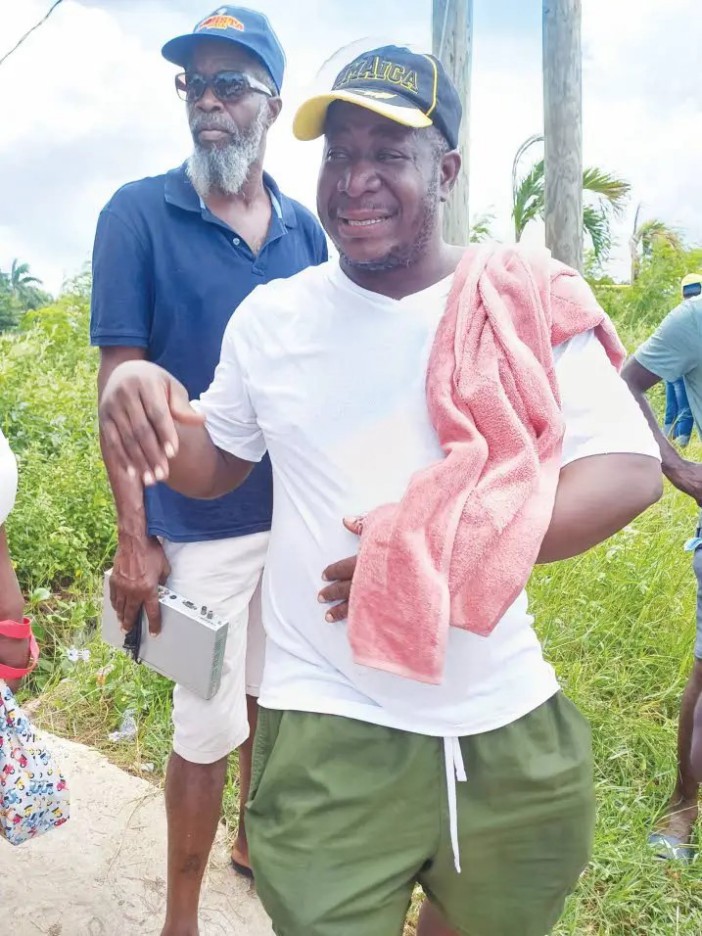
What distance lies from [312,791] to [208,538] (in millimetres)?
816

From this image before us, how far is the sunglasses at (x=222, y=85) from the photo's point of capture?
2170 mm

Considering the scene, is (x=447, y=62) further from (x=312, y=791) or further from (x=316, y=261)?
(x=312, y=791)

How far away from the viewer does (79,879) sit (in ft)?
7.68

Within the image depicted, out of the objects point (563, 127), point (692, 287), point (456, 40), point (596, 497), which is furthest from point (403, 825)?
point (563, 127)

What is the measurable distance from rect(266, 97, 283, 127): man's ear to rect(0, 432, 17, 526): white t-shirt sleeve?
112 cm

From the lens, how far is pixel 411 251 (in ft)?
4.85

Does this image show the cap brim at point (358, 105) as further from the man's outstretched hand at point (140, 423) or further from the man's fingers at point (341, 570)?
the man's fingers at point (341, 570)

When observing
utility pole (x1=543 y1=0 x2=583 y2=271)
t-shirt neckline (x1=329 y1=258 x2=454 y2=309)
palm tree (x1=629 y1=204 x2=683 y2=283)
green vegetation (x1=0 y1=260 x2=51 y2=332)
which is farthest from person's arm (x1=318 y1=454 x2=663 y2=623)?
green vegetation (x1=0 y1=260 x2=51 y2=332)

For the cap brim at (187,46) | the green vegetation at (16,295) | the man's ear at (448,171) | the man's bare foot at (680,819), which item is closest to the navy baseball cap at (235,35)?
the cap brim at (187,46)

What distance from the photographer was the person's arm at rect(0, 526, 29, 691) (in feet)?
6.05

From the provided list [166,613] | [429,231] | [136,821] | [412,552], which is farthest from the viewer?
[136,821]

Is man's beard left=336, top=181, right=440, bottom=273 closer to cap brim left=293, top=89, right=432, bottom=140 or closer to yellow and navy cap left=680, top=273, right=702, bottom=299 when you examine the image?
cap brim left=293, top=89, right=432, bottom=140

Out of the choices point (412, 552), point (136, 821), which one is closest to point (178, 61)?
point (412, 552)

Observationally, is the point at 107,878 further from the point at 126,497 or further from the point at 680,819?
the point at 680,819
